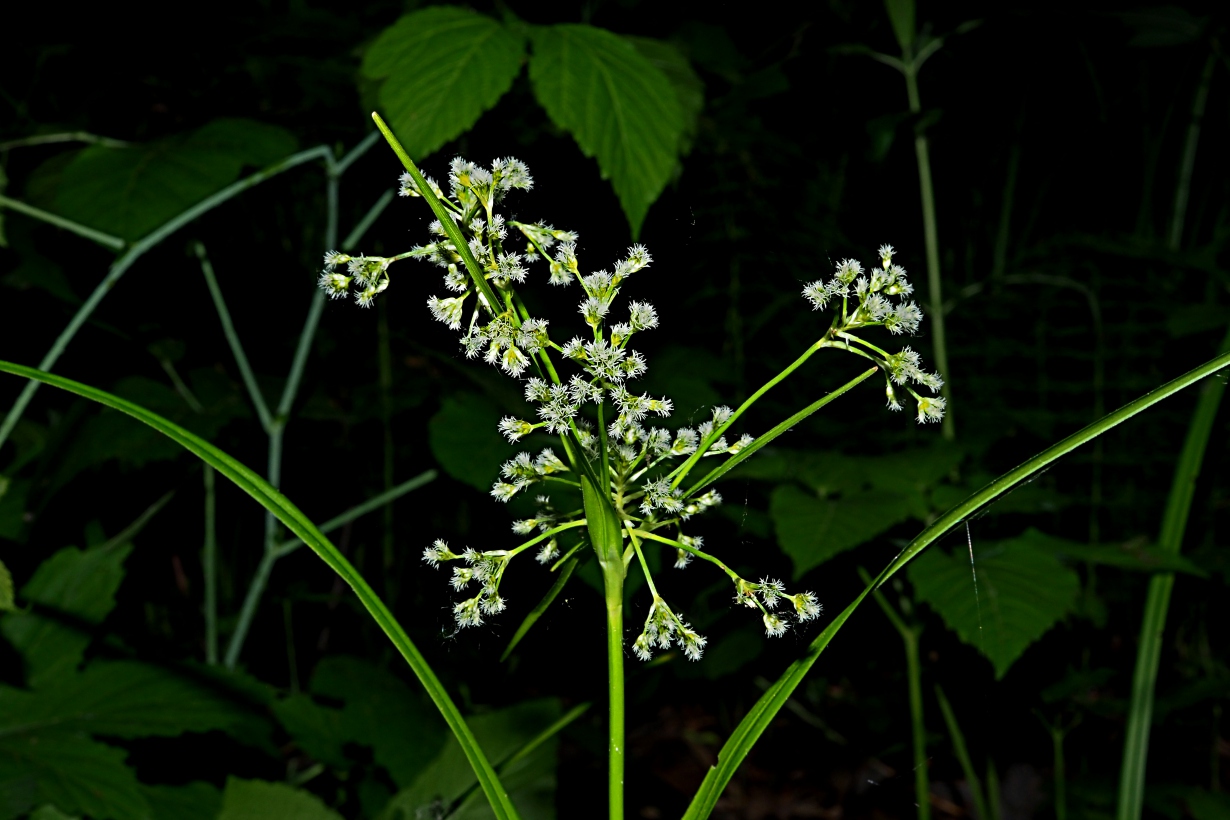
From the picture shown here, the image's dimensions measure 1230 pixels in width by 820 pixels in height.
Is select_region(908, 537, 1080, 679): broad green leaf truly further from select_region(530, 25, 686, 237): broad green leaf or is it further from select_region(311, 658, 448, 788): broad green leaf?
select_region(311, 658, 448, 788): broad green leaf

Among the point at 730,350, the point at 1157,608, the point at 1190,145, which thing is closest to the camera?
the point at 1157,608

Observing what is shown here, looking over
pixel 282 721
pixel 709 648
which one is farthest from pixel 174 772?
pixel 709 648

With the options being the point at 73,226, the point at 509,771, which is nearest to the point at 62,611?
the point at 73,226

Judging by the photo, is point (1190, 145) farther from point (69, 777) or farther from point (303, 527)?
point (69, 777)

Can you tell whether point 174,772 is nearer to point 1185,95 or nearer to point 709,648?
point 709,648

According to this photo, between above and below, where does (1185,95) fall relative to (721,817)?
above

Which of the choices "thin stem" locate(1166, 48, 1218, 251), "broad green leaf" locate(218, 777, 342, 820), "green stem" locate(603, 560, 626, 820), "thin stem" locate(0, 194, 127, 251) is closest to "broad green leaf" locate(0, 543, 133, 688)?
"broad green leaf" locate(218, 777, 342, 820)

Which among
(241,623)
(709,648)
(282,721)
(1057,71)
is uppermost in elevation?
(1057,71)
